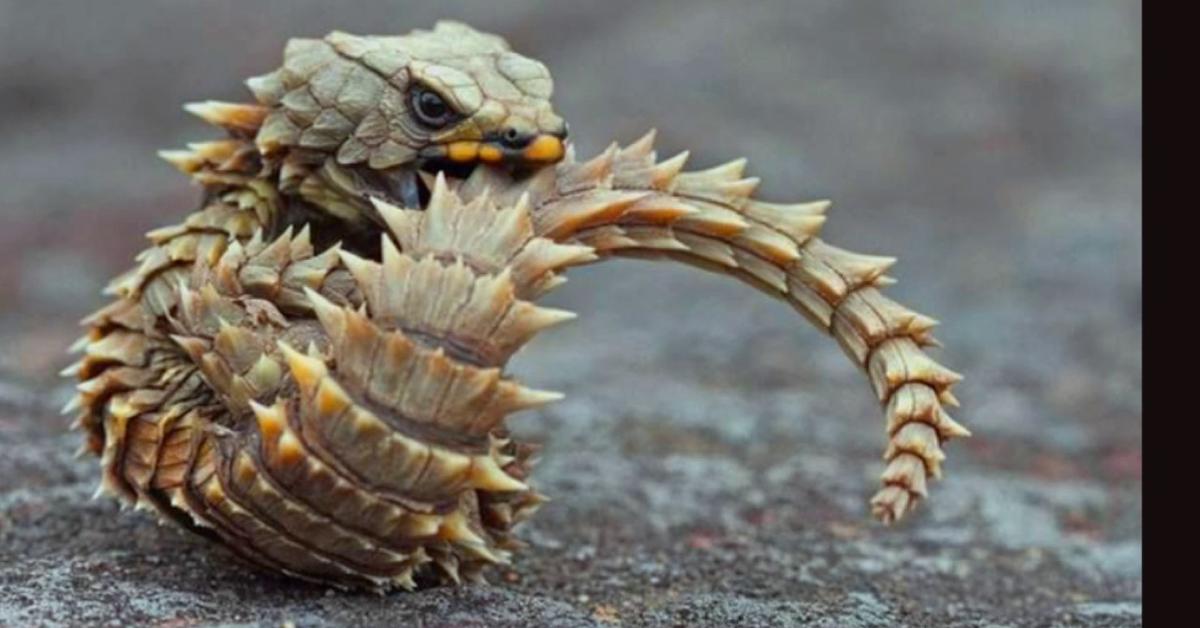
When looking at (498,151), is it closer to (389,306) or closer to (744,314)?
(389,306)

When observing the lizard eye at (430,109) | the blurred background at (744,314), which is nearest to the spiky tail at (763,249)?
the lizard eye at (430,109)

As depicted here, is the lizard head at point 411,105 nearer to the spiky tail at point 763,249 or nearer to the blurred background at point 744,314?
the spiky tail at point 763,249

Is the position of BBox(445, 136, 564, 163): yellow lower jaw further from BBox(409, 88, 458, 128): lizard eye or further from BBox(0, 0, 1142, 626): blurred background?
BBox(0, 0, 1142, 626): blurred background

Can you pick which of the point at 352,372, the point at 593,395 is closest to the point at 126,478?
the point at 352,372

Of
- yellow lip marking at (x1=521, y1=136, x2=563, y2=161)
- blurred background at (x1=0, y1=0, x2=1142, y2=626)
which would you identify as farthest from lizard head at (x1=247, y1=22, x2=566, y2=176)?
blurred background at (x1=0, y1=0, x2=1142, y2=626)

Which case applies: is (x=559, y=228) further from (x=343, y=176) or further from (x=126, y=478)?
(x=126, y=478)
